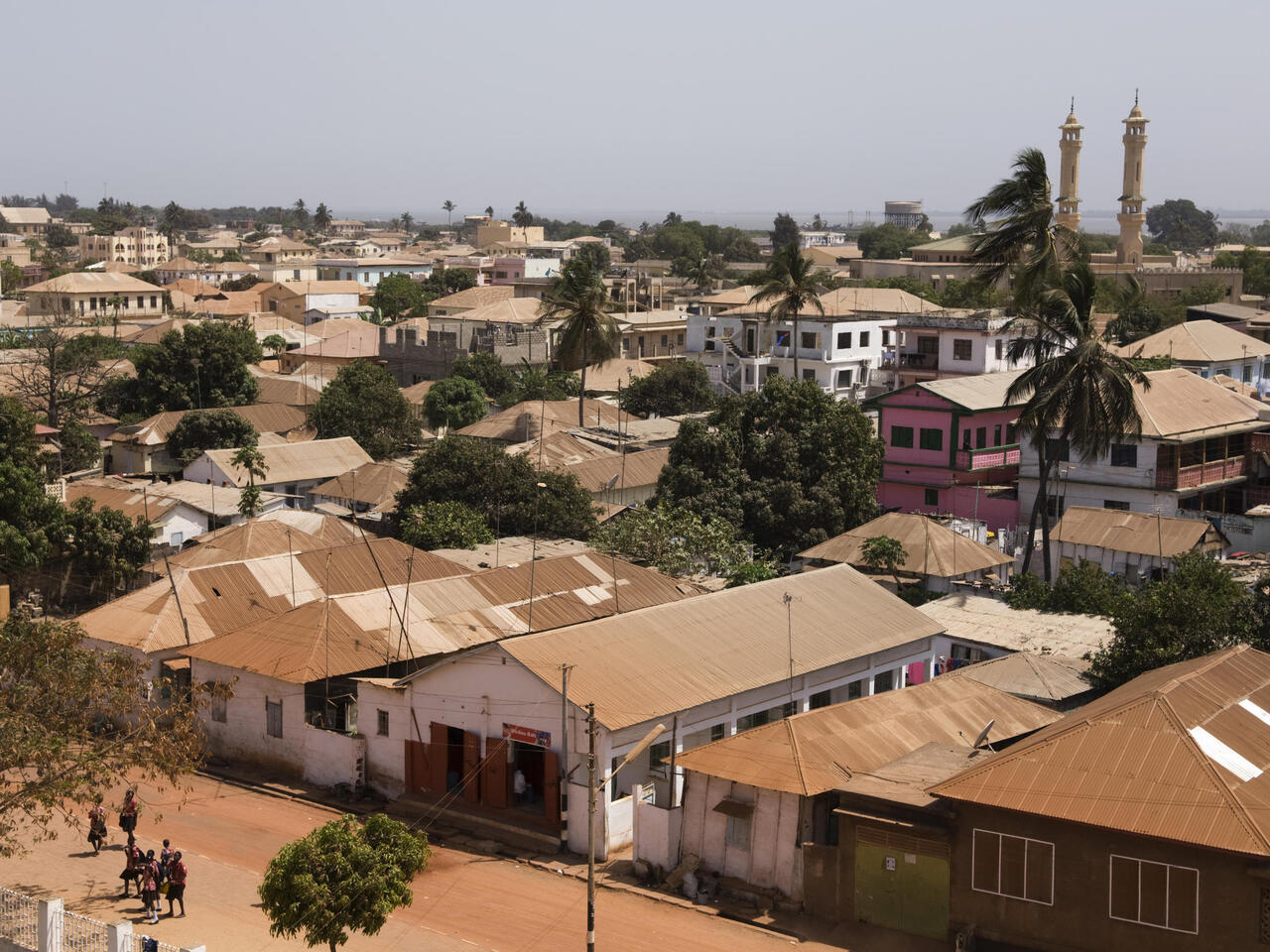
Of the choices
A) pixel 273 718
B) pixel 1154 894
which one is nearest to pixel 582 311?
pixel 273 718

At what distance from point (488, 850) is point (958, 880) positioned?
7058 mm

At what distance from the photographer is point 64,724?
59.5ft

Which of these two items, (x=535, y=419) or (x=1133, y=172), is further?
(x=1133, y=172)

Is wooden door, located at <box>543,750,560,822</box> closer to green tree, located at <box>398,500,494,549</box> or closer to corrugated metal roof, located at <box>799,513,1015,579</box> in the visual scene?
corrugated metal roof, located at <box>799,513,1015,579</box>

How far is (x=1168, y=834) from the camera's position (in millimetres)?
15844

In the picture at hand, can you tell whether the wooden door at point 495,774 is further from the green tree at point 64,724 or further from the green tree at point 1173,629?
the green tree at point 1173,629

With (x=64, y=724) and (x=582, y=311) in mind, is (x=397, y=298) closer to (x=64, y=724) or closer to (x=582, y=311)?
(x=582, y=311)

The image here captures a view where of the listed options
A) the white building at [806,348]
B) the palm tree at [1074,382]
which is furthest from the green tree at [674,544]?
the white building at [806,348]

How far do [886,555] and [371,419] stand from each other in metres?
25.8

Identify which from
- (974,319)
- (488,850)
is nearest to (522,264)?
(974,319)

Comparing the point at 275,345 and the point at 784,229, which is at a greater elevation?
the point at 784,229

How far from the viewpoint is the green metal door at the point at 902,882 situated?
17.6 metres

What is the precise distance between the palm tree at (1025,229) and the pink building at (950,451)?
5.13 m

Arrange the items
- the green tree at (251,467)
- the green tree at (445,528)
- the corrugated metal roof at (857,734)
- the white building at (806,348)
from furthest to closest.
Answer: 1. the white building at (806,348)
2. the green tree at (251,467)
3. the green tree at (445,528)
4. the corrugated metal roof at (857,734)
